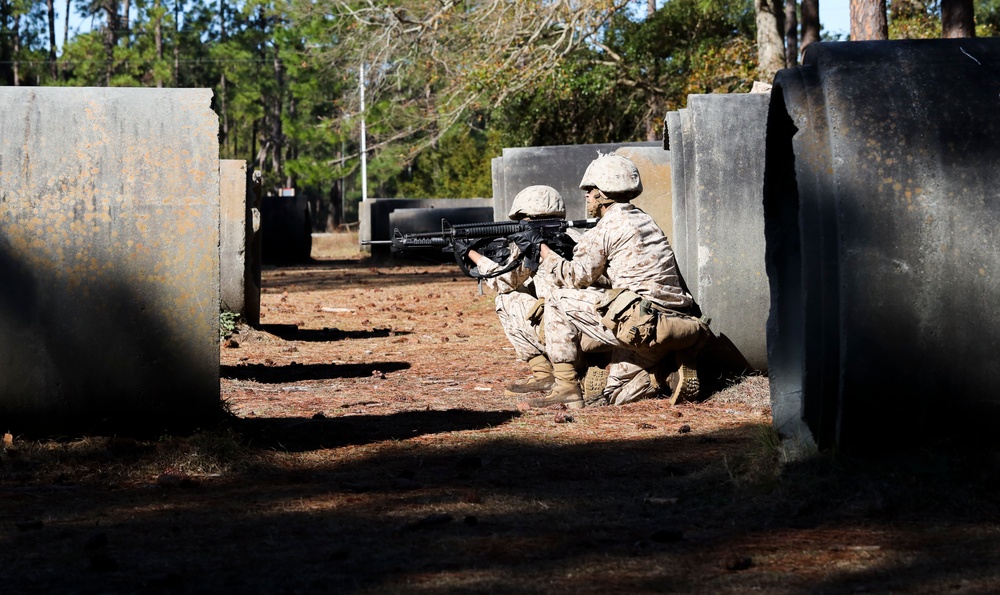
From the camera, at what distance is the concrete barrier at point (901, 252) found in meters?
4.89

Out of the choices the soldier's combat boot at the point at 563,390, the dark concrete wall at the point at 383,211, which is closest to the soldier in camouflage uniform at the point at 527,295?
the soldier's combat boot at the point at 563,390

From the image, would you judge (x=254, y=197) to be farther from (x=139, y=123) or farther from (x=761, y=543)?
(x=761, y=543)

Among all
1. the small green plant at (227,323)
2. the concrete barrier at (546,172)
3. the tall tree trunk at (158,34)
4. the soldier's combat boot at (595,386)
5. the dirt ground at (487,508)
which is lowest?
the dirt ground at (487,508)

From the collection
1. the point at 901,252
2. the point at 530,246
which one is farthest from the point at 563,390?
the point at 901,252

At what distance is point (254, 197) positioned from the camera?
13828 mm

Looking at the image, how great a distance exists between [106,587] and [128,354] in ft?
7.06

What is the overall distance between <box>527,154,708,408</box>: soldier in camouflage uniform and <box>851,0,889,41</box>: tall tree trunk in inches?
317

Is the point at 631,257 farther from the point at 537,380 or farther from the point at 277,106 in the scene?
the point at 277,106

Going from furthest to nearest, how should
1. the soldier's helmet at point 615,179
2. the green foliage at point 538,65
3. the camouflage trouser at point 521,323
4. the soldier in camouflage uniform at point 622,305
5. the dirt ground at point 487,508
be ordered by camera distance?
the green foliage at point 538,65
the camouflage trouser at point 521,323
the soldier's helmet at point 615,179
the soldier in camouflage uniform at point 622,305
the dirt ground at point 487,508

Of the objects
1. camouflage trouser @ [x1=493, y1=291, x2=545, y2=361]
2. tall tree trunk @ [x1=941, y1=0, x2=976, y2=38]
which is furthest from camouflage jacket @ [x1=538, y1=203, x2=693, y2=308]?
tall tree trunk @ [x1=941, y1=0, x2=976, y2=38]

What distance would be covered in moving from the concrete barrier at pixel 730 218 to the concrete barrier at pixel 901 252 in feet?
10.0

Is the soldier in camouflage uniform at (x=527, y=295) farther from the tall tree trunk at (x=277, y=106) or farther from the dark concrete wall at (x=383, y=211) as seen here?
the tall tree trunk at (x=277, y=106)

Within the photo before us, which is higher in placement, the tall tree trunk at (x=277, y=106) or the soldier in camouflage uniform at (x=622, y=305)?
the tall tree trunk at (x=277, y=106)

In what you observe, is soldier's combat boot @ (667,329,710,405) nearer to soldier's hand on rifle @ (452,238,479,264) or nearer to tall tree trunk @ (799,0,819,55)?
soldier's hand on rifle @ (452,238,479,264)
